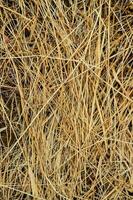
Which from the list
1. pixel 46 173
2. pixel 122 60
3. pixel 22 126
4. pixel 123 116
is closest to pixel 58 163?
pixel 46 173

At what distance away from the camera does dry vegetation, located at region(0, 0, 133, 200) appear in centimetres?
140

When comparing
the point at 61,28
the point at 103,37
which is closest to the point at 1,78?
the point at 61,28

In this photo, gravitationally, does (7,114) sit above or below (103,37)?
below

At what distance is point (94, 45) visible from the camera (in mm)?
1423

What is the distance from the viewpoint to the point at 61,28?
142 centimetres

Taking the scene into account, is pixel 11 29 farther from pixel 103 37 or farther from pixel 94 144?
pixel 94 144

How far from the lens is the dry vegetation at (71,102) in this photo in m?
1.40

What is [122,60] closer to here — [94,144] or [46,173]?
[94,144]

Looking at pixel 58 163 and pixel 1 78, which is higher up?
pixel 1 78

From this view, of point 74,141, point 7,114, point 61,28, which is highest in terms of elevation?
point 61,28

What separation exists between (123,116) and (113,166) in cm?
19

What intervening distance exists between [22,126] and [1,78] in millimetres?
196

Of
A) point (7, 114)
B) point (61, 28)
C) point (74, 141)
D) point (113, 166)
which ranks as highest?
point (61, 28)

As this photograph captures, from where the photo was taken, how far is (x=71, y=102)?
4.63ft
